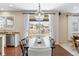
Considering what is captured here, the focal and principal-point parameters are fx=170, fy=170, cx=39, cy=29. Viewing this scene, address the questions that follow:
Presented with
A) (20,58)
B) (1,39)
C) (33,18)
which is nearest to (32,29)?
→ (33,18)

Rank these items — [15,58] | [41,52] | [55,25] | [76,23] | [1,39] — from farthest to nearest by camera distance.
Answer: [76,23], [55,25], [1,39], [41,52], [15,58]

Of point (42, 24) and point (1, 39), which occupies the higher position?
point (42, 24)

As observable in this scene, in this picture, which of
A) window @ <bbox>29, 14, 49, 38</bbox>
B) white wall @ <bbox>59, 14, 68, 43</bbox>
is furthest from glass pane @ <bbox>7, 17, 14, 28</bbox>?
white wall @ <bbox>59, 14, 68, 43</bbox>

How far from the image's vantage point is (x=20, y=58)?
1154 mm

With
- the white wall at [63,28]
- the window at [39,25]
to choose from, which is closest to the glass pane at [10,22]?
the window at [39,25]

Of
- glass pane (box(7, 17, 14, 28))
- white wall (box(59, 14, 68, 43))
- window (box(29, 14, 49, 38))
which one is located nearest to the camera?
glass pane (box(7, 17, 14, 28))

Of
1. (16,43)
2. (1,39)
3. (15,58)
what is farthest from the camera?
(16,43)

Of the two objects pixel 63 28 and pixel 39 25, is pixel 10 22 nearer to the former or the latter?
pixel 39 25

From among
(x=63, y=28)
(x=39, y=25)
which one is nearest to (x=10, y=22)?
(x=39, y=25)

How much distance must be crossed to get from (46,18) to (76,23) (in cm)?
207

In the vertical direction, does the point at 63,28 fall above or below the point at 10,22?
below

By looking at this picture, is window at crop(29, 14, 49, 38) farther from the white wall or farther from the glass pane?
the glass pane

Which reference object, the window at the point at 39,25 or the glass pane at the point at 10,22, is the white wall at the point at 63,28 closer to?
the window at the point at 39,25

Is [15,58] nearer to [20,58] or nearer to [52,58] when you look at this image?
[20,58]
